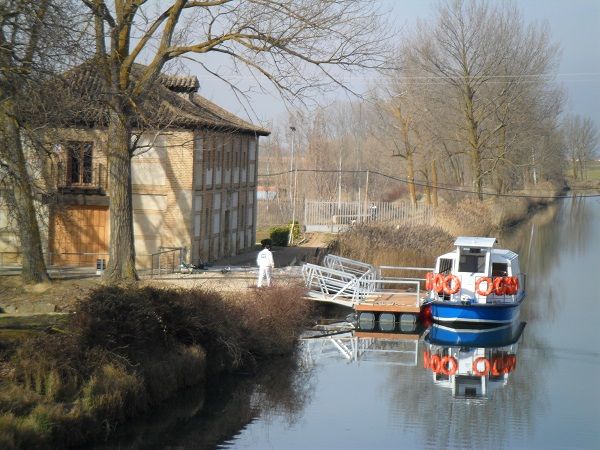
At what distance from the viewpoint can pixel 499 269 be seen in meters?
31.7

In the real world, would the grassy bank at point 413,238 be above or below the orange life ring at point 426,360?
above

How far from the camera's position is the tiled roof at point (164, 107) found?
22062 millimetres

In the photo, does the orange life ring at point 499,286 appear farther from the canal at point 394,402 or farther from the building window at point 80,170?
the building window at point 80,170

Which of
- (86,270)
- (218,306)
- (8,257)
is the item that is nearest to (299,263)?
(86,270)

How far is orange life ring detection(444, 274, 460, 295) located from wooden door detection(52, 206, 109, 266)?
13.5 meters

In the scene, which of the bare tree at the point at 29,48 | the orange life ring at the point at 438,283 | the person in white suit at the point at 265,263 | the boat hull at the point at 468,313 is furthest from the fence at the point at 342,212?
the bare tree at the point at 29,48

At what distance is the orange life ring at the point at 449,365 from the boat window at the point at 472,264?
593cm

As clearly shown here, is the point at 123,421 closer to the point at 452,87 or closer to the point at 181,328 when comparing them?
the point at 181,328

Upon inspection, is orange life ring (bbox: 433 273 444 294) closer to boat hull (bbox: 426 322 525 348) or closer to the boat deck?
boat hull (bbox: 426 322 525 348)

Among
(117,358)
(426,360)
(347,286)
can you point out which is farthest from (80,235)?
(117,358)

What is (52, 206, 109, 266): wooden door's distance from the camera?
36.1 metres

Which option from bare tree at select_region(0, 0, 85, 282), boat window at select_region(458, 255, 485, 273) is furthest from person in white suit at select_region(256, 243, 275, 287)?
bare tree at select_region(0, 0, 85, 282)

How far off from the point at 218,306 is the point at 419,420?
531 cm

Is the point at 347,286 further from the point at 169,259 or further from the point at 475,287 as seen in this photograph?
A: the point at 169,259
